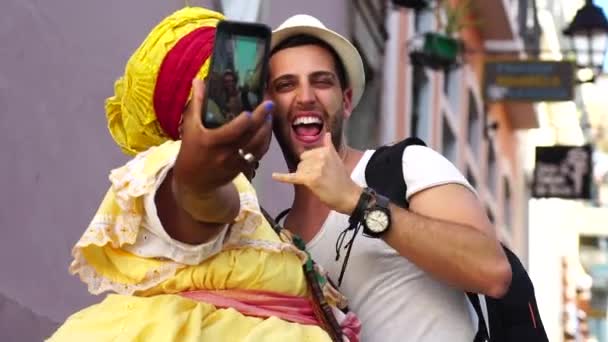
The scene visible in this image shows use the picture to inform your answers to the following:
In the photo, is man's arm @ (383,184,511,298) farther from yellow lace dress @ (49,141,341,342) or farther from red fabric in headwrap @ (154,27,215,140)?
red fabric in headwrap @ (154,27,215,140)

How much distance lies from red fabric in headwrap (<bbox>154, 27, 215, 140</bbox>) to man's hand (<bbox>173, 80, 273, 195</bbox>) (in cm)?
41

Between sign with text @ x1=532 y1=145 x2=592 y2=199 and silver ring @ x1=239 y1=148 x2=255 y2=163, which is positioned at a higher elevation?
silver ring @ x1=239 y1=148 x2=255 y2=163

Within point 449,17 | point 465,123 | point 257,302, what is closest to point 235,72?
point 257,302

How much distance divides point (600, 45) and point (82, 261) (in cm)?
1333

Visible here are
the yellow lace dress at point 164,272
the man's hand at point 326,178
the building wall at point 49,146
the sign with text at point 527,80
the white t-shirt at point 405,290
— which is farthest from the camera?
the sign with text at point 527,80

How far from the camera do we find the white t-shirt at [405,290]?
11.7 ft

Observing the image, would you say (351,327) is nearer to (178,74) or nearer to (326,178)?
(326,178)

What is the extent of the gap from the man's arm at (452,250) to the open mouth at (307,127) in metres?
0.37

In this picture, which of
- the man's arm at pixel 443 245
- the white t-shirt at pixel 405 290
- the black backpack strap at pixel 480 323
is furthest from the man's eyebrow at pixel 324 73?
the black backpack strap at pixel 480 323

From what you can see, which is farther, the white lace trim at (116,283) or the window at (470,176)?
the window at (470,176)

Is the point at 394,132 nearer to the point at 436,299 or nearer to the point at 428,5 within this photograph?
the point at 428,5

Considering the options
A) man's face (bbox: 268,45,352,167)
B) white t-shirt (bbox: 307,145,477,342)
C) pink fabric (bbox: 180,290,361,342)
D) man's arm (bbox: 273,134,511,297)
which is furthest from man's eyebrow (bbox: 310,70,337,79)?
pink fabric (bbox: 180,290,361,342)

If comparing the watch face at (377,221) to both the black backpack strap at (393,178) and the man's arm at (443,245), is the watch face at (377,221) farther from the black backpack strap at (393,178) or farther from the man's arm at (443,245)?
the black backpack strap at (393,178)

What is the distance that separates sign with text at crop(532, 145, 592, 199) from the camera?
18922mm
